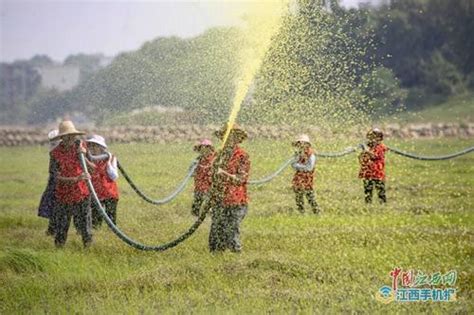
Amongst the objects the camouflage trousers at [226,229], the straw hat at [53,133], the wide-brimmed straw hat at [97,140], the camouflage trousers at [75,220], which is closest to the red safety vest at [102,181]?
the wide-brimmed straw hat at [97,140]

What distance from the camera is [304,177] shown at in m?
5.52

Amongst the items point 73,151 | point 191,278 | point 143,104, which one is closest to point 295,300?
point 191,278

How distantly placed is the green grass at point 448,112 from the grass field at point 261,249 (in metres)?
0.37

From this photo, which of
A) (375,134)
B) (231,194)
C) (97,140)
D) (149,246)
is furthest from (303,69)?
(149,246)

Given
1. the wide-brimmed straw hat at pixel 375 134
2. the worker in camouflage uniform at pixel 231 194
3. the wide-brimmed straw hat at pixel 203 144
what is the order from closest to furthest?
the worker in camouflage uniform at pixel 231 194 < the wide-brimmed straw hat at pixel 203 144 < the wide-brimmed straw hat at pixel 375 134

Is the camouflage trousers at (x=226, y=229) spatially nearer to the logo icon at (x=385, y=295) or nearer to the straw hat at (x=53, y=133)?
the logo icon at (x=385, y=295)

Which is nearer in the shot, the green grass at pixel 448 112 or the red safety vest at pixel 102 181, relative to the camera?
the red safety vest at pixel 102 181

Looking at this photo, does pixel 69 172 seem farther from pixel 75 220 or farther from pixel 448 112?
pixel 448 112

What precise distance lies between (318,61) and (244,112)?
1.88 feet

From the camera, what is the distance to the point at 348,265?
4.77 m

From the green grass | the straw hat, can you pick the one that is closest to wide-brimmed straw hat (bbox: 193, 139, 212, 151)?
the straw hat

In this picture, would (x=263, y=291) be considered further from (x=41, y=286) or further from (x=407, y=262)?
(x=41, y=286)

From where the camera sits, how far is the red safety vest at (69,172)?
532 cm

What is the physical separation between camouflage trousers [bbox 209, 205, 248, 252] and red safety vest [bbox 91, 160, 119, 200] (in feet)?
2.94
